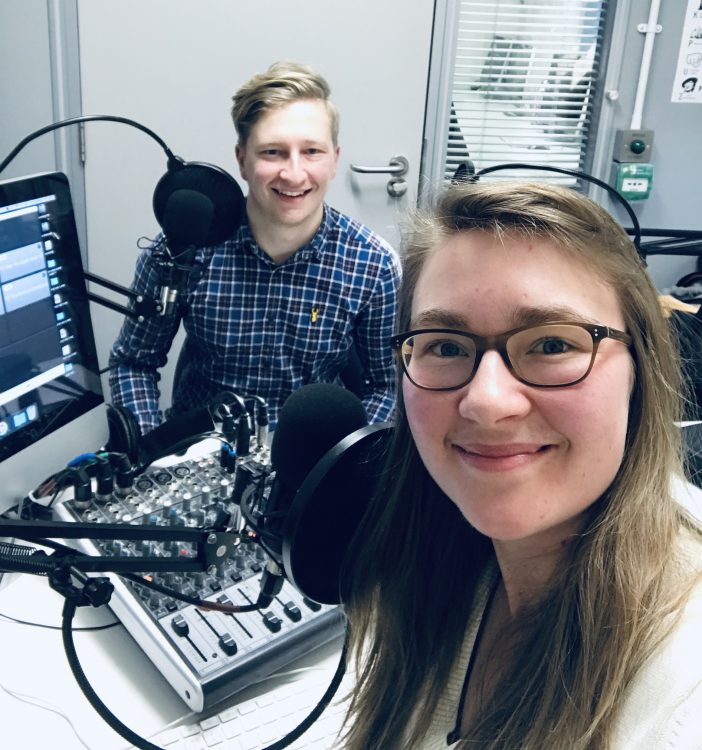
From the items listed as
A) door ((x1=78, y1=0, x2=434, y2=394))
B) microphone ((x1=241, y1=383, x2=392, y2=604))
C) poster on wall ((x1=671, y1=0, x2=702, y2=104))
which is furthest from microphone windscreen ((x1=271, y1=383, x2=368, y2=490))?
poster on wall ((x1=671, y1=0, x2=702, y2=104))

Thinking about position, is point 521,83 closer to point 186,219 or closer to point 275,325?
point 275,325

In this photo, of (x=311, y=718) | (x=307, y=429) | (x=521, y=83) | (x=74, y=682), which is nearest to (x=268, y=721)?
(x=311, y=718)

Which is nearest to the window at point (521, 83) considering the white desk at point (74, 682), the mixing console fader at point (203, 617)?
the mixing console fader at point (203, 617)

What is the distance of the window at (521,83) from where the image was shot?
8.91 ft

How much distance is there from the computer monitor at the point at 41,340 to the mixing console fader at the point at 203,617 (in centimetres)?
12

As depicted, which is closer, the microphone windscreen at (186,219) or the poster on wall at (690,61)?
the microphone windscreen at (186,219)

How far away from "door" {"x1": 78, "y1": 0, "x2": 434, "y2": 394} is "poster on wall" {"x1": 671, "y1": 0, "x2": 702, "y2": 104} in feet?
2.97

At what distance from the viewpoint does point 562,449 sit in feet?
2.14

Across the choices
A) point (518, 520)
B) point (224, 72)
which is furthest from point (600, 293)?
point (224, 72)

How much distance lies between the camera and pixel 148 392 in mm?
1770

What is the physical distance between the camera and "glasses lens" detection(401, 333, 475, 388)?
2.25 ft

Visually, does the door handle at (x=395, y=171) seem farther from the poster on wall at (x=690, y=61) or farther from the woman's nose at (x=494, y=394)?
the woman's nose at (x=494, y=394)

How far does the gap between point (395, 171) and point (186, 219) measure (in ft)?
5.89

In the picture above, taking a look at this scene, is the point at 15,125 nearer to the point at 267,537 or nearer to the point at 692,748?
the point at 267,537
